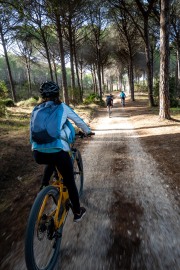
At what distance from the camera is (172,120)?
520 inches

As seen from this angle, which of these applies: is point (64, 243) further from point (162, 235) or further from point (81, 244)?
point (162, 235)

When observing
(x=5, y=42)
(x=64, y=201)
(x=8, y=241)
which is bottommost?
(x=8, y=241)

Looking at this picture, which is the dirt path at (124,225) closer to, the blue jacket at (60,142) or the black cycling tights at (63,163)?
the black cycling tights at (63,163)

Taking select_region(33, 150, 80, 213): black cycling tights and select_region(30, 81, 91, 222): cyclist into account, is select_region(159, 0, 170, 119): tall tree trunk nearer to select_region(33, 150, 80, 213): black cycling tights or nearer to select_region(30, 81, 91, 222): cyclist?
select_region(30, 81, 91, 222): cyclist

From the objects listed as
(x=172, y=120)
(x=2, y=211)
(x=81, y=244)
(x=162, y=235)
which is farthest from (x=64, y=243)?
(x=172, y=120)

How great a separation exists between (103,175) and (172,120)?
8.87 metres

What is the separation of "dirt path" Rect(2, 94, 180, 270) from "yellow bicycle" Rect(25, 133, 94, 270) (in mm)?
240

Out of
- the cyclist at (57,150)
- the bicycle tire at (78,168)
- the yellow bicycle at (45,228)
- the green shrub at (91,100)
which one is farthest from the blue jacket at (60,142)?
the green shrub at (91,100)

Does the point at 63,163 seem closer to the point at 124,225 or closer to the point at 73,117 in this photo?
the point at 73,117

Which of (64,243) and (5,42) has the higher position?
(5,42)

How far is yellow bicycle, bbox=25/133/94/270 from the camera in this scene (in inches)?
94.7

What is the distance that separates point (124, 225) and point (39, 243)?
1.57 metres

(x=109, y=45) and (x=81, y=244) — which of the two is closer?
(x=81, y=244)

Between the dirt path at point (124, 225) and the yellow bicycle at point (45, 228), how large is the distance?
9.4 inches
